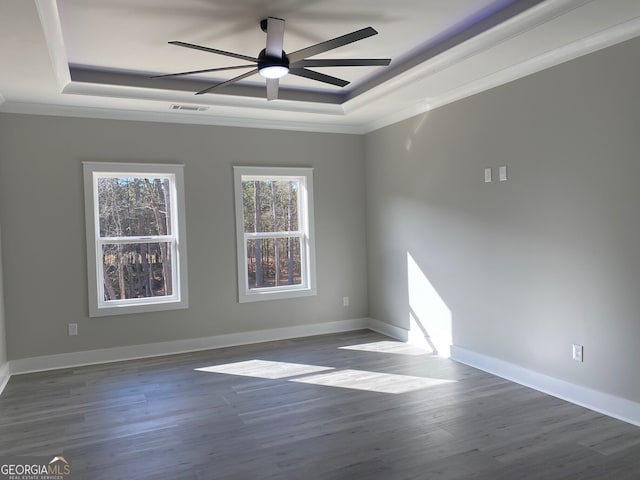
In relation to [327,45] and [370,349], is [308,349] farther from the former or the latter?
[327,45]

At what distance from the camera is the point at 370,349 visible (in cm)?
512

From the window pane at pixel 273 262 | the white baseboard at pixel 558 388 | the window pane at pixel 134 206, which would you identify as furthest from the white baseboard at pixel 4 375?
the white baseboard at pixel 558 388

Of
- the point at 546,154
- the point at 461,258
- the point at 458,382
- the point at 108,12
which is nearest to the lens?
the point at 108,12

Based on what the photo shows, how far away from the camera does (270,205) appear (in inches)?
226

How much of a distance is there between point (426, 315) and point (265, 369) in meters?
1.78

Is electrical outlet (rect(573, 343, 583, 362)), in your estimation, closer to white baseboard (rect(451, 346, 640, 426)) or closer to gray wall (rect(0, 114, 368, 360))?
white baseboard (rect(451, 346, 640, 426))

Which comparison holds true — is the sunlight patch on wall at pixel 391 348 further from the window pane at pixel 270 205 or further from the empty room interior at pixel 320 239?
the window pane at pixel 270 205

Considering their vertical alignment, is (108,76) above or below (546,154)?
above

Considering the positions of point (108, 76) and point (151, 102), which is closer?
point (108, 76)

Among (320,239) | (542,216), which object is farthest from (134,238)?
(542,216)

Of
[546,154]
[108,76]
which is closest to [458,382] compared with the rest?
[546,154]

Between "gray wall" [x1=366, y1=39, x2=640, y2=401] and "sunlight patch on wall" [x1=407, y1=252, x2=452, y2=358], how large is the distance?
6 cm

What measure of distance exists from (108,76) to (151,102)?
465mm

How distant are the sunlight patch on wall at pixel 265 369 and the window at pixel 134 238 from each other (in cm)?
97
